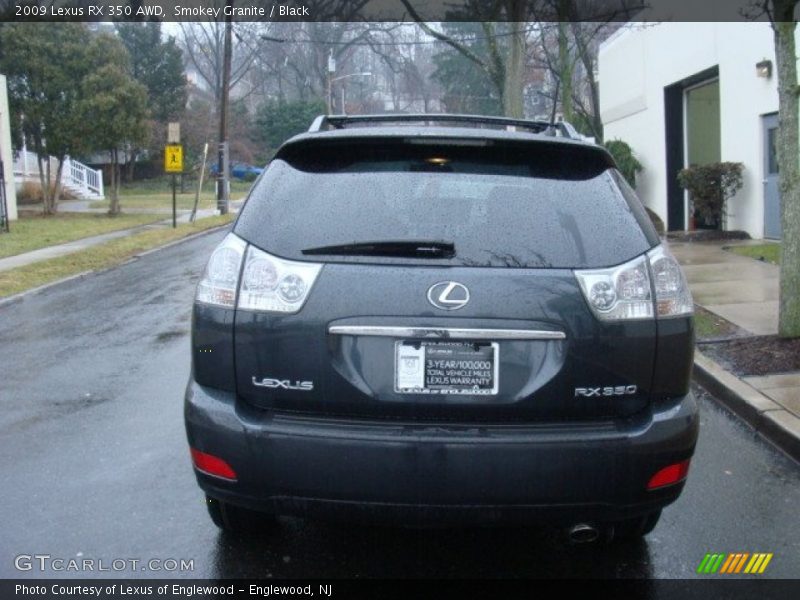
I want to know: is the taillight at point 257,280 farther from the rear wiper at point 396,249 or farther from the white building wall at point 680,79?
the white building wall at point 680,79

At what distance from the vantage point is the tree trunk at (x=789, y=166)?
6.81 meters

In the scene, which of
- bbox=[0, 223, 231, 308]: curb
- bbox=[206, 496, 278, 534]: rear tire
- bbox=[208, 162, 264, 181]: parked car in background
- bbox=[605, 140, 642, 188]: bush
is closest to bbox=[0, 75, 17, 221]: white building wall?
bbox=[0, 223, 231, 308]: curb

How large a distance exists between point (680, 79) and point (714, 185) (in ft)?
12.1

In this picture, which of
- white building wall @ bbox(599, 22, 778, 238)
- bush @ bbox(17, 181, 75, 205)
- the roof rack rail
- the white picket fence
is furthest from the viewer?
the white picket fence

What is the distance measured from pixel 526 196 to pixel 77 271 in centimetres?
1297

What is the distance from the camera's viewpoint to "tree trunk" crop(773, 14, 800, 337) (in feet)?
22.3

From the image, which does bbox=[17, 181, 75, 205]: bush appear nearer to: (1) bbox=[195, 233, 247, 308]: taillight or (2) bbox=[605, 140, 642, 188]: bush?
(2) bbox=[605, 140, 642, 188]: bush

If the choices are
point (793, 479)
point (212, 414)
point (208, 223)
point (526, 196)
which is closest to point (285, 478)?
point (212, 414)

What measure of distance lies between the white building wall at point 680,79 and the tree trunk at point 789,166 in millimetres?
8116

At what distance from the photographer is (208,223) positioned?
26.5m

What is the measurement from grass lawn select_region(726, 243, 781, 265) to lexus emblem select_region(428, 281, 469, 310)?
1029 cm

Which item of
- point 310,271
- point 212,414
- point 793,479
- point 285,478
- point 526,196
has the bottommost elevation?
point 793,479

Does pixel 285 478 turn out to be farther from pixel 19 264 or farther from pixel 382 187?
pixel 19 264

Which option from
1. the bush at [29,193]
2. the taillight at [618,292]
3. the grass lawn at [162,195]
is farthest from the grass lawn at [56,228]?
the taillight at [618,292]
